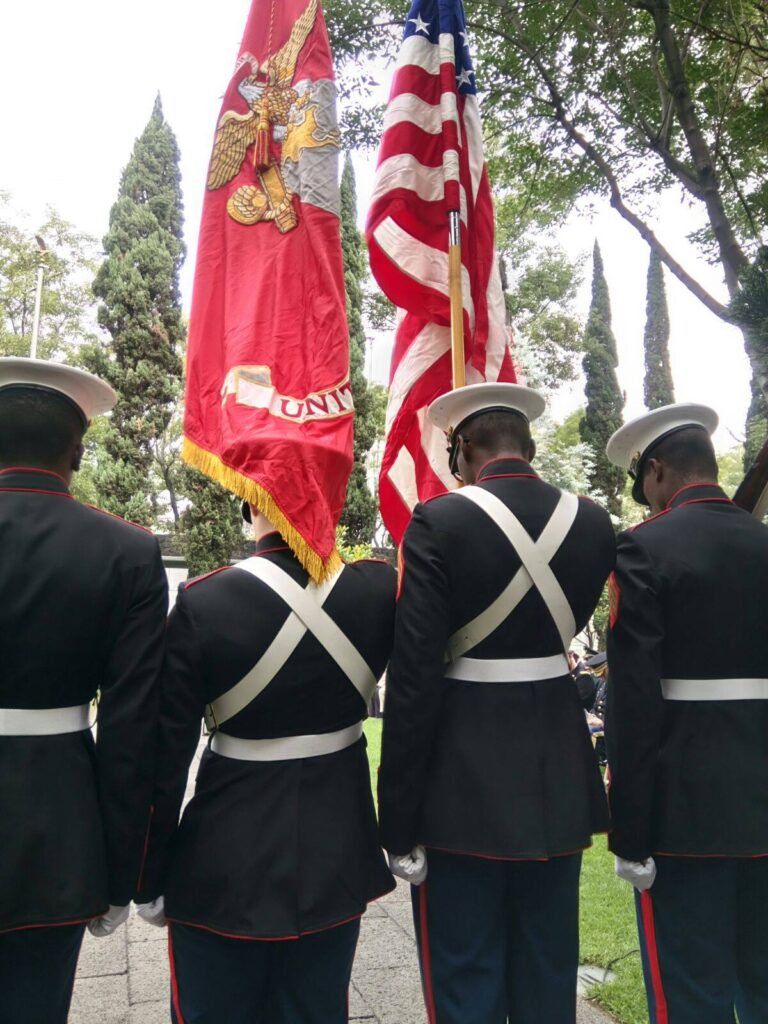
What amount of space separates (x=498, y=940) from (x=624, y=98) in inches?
264

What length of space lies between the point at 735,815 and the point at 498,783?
0.73m

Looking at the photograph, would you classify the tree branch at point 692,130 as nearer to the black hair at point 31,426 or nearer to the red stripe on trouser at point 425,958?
the red stripe on trouser at point 425,958

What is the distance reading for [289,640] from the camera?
89.6 inches

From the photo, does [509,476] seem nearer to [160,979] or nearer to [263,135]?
[263,135]

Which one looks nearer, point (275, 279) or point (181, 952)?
point (181, 952)

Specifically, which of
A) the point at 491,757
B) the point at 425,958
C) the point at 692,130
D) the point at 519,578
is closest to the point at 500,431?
the point at 519,578

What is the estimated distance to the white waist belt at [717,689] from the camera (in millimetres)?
2574

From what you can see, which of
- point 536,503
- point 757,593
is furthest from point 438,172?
point 757,593

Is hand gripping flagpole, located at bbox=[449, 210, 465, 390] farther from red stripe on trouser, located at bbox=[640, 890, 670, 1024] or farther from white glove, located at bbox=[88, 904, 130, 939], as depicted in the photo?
white glove, located at bbox=[88, 904, 130, 939]

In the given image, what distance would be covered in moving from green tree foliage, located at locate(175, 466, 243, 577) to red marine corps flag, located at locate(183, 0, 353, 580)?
57.0 ft

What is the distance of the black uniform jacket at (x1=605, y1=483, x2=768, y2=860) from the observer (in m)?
2.48

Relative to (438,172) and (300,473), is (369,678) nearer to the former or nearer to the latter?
(300,473)

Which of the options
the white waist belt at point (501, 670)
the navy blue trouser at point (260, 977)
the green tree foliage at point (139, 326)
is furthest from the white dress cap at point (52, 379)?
the green tree foliage at point (139, 326)

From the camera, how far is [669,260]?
19.8ft
